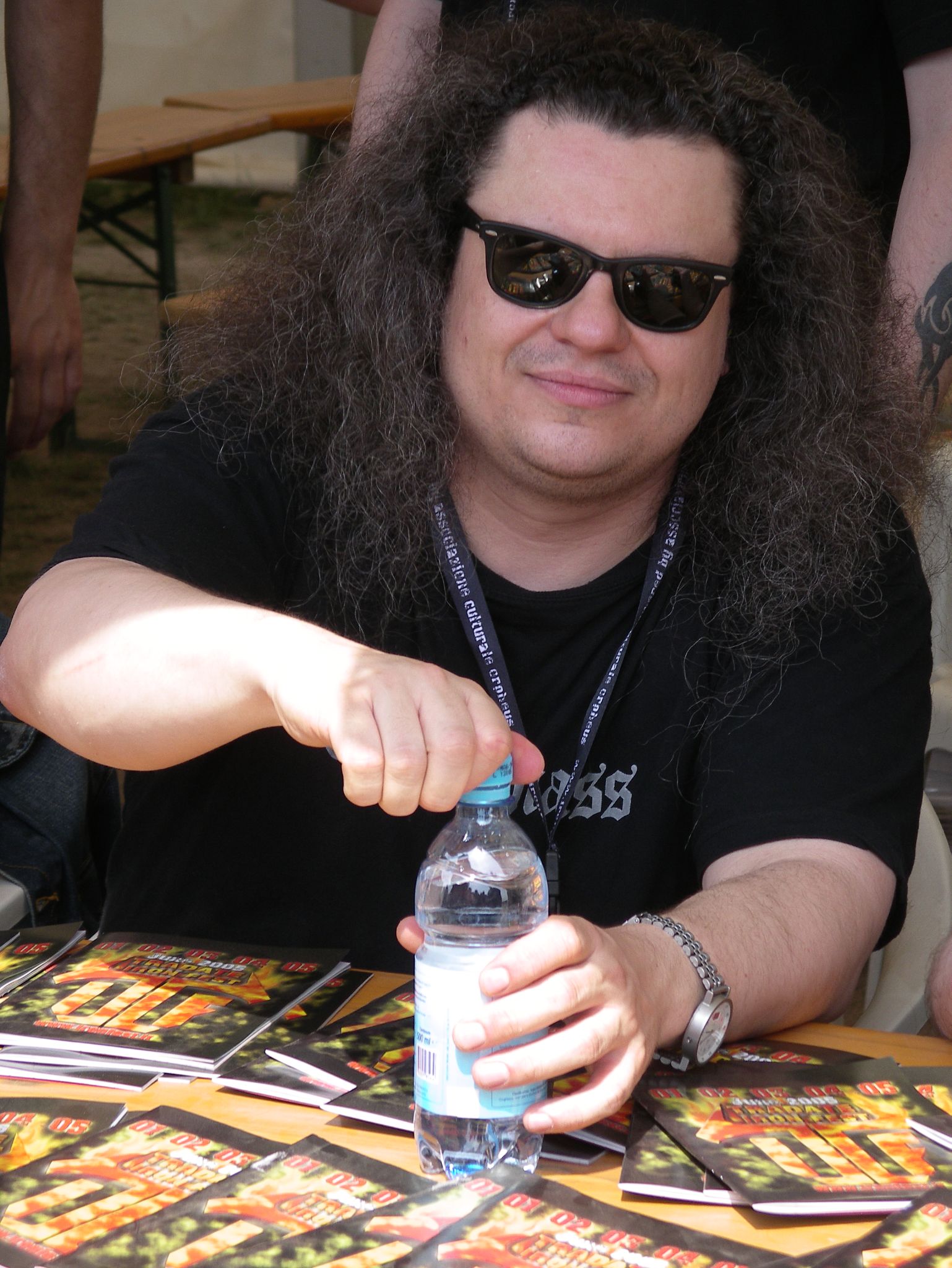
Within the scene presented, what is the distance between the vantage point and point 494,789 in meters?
1.12

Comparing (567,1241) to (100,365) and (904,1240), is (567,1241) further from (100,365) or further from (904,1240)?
(100,365)

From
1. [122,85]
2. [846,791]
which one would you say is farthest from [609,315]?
[122,85]

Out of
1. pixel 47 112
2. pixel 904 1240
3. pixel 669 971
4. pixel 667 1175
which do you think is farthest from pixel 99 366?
pixel 904 1240

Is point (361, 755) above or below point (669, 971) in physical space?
above

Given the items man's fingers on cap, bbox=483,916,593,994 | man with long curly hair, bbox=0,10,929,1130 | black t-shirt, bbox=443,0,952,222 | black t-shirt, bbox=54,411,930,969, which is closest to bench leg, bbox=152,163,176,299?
black t-shirt, bbox=443,0,952,222

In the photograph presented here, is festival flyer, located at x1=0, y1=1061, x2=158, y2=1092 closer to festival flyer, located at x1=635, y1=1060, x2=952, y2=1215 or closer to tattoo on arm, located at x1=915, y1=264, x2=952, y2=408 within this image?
festival flyer, located at x1=635, y1=1060, x2=952, y2=1215

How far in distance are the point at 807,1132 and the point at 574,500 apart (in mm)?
895

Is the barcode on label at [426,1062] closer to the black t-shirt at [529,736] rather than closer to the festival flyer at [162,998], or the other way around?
the festival flyer at [162,998]

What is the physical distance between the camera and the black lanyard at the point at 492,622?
5.74 ft

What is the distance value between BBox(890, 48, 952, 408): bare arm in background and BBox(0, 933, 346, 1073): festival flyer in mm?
1386

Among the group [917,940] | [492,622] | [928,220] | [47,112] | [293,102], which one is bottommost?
[917,940]

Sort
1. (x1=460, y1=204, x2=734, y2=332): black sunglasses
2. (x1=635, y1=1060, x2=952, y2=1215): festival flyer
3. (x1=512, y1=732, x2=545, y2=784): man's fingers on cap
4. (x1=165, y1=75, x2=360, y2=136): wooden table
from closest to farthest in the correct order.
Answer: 1. (x1=635, y1=1060, x2=952, y2=1215): festival flyer
2. (x1=512, y1=732, x2=545, y2=784): man's fingers on cap
3. (x1=460, y1=204, x2=734, y2=332): black sunglasses
4. (x1=165, y1=75, x2=360, y2=136): wooden table

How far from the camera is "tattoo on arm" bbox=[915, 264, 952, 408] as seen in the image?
2.21 meters

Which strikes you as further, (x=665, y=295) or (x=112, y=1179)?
(x=665, y=295)
